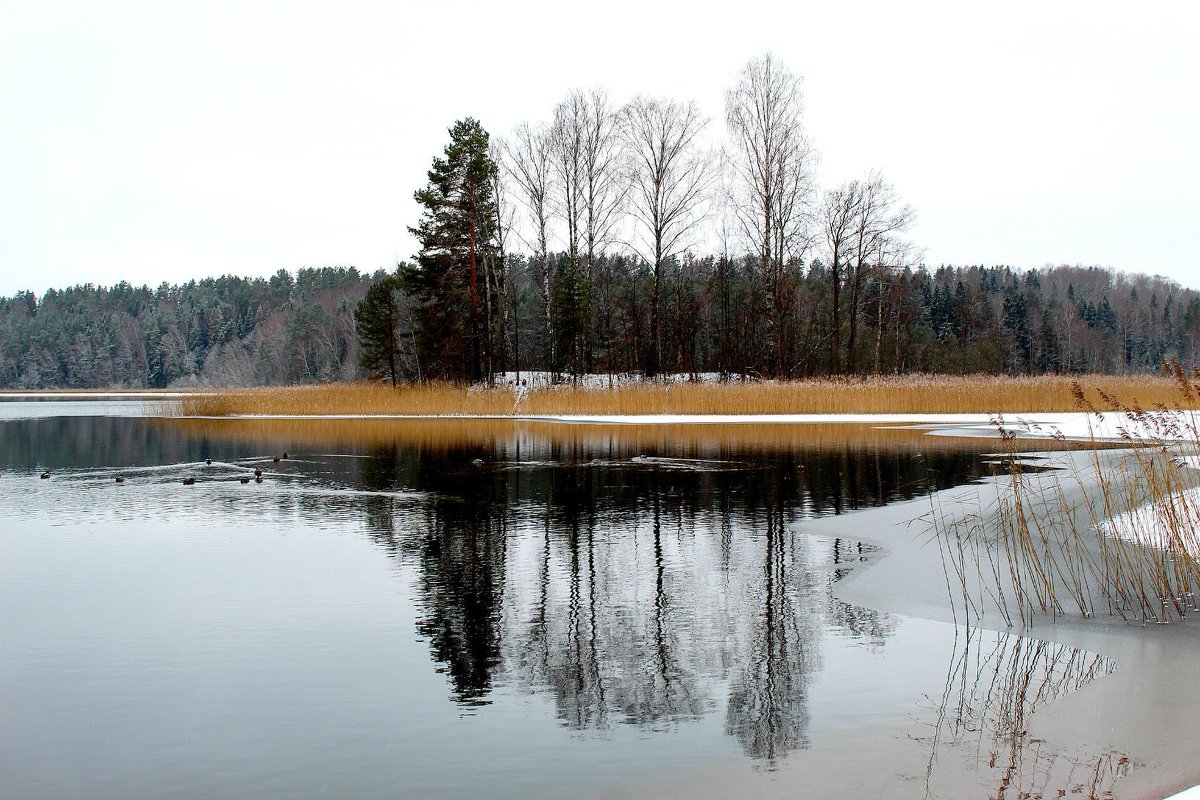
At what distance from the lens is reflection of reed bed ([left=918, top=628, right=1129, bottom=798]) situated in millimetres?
Answer: 3654

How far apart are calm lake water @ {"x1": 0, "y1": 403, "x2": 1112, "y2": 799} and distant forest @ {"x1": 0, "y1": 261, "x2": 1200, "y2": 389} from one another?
30340mm

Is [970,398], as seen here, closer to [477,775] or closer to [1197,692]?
[1197,692]

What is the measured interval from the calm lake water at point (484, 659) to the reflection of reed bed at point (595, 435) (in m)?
7.68

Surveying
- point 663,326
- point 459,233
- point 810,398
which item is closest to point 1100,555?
point 810,398

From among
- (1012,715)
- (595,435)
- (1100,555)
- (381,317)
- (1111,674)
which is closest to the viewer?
(1012,715)

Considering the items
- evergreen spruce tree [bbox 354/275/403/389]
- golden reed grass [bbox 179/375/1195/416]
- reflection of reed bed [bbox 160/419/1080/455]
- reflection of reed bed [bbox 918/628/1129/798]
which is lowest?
reflection of reed bed [bbox 918/628/1129/798]

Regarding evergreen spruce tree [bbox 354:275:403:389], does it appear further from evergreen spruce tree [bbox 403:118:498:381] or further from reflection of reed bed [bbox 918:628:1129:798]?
reflection of reed bed [bbox 918:628:1129:798]

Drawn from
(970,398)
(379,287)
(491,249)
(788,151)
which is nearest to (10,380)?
(379,287)

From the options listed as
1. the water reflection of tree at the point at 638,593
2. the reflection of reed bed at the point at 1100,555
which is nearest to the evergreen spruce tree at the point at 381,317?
the water reflection of tree at the point at 638,593

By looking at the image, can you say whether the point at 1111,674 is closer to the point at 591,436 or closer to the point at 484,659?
the point at 484,659

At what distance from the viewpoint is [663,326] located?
69.2 meters

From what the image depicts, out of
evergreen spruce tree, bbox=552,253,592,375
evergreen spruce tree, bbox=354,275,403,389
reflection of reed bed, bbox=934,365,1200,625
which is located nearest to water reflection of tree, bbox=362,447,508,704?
reflection of reed bed, bbox=934,365,1200,625

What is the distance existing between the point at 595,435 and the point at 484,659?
17270mm

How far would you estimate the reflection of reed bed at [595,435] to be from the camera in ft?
62.1
